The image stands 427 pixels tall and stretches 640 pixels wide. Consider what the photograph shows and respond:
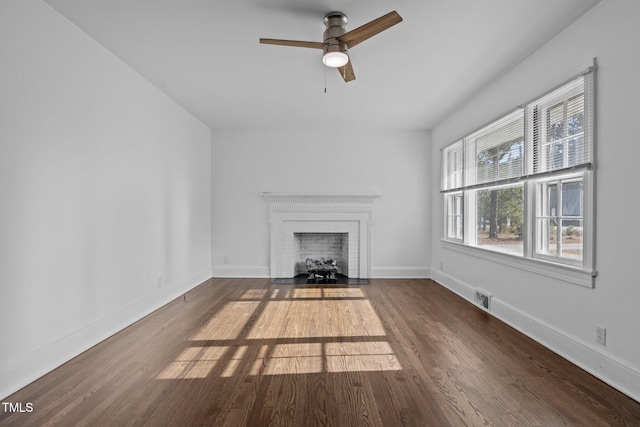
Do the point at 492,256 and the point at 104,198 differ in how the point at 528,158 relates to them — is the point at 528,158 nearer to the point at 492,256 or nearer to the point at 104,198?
the point at 492,256

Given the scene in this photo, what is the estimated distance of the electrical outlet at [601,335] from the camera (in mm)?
2243

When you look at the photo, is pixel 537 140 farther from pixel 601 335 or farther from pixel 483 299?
pixel 483 299

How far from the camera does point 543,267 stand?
283 cm

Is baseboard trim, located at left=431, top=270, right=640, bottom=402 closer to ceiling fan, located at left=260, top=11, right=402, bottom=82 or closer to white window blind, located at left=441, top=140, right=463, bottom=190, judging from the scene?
white window blind, located at left=441, top=140, right=463, bottom=190

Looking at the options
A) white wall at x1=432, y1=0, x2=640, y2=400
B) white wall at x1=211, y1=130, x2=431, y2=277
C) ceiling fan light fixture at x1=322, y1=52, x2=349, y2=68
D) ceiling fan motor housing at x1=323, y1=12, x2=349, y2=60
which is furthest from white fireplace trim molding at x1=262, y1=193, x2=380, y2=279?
ceiling fan motor housing at x1=323, y1=12, x2=349, y2=60

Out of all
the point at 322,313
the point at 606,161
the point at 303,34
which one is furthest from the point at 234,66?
the point at 606,161

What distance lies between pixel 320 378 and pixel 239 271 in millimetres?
3731

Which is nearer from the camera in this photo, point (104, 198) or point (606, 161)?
point (606, 161)

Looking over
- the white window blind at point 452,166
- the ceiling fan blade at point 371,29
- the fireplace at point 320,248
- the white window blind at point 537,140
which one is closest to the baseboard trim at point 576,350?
the white window blind at point 537,140

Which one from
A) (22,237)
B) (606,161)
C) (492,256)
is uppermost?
(606,161)

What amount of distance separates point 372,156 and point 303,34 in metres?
3.21

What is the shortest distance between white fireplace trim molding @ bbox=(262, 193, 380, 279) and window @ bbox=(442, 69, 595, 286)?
6.07ft

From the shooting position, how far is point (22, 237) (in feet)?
7.08

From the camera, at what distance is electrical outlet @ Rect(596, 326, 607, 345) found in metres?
2.24
